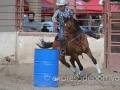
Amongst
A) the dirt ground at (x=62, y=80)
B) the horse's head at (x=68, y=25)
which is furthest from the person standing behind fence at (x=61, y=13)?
the dirt ground at (x=62, y=80)

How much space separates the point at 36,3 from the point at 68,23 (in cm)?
468

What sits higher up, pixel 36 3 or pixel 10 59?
pixel 36 3

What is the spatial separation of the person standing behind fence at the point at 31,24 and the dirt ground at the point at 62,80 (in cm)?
128

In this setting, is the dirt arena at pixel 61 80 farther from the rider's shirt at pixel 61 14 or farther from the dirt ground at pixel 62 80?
the rider's shirt at pixel 61 14

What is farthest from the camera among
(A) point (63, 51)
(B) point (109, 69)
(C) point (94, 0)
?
(C) point (94, 0)

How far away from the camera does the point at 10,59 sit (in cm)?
1423

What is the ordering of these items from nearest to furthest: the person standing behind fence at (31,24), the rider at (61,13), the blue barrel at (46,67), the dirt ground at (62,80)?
the blue barrel at (46,67), the dirt ground at (62,80), the rider at (61,13), the person standing behind fence at (31,24)

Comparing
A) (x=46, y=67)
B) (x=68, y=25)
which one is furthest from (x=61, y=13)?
(x=46, y=67)

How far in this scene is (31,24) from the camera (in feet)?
46.6

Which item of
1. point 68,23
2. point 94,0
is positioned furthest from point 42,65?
point 94,0

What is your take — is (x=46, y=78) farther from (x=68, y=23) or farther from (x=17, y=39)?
(x=17, y=39)

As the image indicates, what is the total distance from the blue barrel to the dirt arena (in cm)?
22

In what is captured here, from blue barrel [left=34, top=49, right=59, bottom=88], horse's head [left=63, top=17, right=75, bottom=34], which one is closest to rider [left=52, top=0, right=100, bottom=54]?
horse's head [left=63, top=17, right=75, bottom=34]

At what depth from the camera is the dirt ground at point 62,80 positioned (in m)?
9.88
